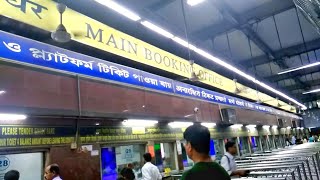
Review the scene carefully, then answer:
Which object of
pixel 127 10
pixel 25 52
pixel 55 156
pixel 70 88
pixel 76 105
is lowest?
pixel 55 156

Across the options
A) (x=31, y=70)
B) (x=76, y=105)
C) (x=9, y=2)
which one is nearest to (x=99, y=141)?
(x=76, y=105)

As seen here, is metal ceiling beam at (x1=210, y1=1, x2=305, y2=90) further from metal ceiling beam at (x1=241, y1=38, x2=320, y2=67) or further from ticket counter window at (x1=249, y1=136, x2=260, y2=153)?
ticket counter window at (x1=249, y1=136, x2=260, y2=153)

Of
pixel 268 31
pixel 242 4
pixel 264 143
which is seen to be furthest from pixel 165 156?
pixel 264 143

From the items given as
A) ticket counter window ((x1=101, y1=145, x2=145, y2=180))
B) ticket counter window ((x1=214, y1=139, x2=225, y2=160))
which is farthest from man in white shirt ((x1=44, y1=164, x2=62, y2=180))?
ticket counter window ((x1=214, y1=139, x2=225, y2=160))

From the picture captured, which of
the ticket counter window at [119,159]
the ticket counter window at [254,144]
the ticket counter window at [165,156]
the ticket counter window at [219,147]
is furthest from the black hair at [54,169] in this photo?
the ticket counter window at [254,144]

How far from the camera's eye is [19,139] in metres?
4.05

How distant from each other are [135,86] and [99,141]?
1.57m

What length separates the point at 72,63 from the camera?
4902 millimetres

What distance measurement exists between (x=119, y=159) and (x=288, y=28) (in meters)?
8.30

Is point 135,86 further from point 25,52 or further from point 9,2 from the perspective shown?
point 9,2

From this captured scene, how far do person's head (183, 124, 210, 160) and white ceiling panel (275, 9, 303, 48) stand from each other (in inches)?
348

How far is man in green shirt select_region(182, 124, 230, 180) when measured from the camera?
169 cm

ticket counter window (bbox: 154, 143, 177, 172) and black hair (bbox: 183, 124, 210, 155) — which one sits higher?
black hair (bbox: 183, 124, 210, 155)

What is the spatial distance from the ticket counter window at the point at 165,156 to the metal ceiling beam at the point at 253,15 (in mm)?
3737
